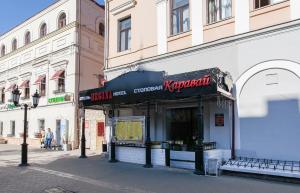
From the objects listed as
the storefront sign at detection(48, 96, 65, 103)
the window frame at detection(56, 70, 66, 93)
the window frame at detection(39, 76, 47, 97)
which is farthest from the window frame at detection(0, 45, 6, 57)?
the window frame at detection(56, 70, 66, 93)

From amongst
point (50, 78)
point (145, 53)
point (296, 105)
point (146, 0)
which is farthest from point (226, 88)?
point (50, 78)

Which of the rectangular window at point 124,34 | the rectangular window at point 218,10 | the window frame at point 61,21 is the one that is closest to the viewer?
the rectangular window at point 218,10

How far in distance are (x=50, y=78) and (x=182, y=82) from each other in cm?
1540

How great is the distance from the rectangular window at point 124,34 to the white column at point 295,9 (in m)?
8.20

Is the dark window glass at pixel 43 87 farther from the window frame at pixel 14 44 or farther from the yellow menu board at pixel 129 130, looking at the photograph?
the yellow menu board at pixel 129 130

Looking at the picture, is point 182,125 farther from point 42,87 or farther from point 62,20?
point 42,87

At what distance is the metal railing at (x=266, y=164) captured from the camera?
9312 millimetres

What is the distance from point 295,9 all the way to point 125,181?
7.43 m

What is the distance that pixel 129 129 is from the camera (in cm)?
1334

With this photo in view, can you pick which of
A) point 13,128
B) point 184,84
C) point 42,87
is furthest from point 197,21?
point 13,128

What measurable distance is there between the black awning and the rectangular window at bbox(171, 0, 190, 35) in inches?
108

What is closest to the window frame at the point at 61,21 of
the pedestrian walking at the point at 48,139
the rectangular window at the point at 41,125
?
the rectangular window at the point at 41,125

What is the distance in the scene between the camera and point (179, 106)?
13.6 metres

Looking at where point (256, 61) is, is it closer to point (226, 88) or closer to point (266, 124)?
point (226, 88)
